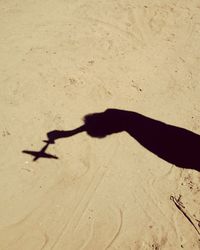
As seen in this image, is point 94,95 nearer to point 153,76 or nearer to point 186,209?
point 153,76

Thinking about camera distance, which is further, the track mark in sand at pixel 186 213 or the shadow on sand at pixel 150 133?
the shadow on sand at pixel 150 133

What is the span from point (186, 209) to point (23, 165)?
8.56ft

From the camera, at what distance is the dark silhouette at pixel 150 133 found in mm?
5266

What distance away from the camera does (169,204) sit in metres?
4.61

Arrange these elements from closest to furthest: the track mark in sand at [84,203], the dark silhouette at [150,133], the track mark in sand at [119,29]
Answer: the track mark in sand at [84,203]
the dark silhouette at [150,133]
the track mark in sand at [119,29]

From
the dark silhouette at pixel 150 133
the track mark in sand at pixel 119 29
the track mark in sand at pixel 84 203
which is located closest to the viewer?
the track mark in sand at pixel 84 203

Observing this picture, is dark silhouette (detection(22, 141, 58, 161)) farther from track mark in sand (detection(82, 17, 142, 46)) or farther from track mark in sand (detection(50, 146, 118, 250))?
track mark in sand (detection(82, 17, 142, 46))

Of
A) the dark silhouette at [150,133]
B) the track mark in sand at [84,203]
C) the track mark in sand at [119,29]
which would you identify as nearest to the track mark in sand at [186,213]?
the dark silhouette at [150,133]

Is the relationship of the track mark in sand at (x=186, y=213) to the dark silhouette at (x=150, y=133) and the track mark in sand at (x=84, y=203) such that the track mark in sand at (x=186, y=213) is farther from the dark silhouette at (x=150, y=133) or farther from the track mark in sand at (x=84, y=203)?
the track mark in sand at (x=84, y=203)

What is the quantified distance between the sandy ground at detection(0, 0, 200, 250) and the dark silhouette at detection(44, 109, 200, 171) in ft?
0.47

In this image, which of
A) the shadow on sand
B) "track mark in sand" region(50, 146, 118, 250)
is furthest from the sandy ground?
the shadow on sand

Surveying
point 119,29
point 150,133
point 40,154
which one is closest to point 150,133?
point 150,133

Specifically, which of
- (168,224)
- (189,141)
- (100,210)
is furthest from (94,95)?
(168,224)

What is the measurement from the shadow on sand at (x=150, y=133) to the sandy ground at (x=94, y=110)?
0.46 ft
